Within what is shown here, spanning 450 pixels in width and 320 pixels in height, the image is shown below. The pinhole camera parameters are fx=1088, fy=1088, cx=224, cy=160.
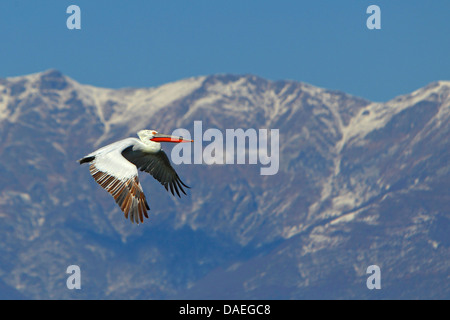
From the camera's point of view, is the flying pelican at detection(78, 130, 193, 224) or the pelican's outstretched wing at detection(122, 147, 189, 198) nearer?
the flying pelican at detection(78, 130, 193, 224)

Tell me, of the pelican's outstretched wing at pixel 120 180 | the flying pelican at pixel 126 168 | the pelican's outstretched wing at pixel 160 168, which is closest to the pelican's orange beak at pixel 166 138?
the flying pelican at pixel 126 168

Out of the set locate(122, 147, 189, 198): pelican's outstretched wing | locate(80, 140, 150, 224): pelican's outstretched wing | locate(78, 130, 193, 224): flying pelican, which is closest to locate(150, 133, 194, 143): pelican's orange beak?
locate(78, 130, 193, 224): flying pelican

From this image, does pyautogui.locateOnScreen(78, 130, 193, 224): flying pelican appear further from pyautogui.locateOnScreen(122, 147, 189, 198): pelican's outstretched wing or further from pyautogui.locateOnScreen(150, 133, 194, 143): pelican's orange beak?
pyautogui.locateOnScreen(122, 147, 189, 198): pelican's outstretched wing

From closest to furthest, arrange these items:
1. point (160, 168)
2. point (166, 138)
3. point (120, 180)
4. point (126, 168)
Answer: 1. point (120, 180)
2. point (126, 168)
3. point (166, 138)
4. point (160, 168)

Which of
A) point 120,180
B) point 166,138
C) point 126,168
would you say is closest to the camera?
point 120,180

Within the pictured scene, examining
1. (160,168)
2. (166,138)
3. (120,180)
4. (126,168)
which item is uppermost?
(160,168)

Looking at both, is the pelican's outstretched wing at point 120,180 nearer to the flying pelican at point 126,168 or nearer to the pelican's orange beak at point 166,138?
the flying pelican at point 126,168

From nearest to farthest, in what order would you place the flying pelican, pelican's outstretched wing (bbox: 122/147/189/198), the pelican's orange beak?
1. the flying pelican
2. the pelican's orange beak
3. pelican's outstretched wing (bbox: 122/147/189/198)

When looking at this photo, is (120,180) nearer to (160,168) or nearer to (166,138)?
(166,138)

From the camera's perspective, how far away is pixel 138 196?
37156 millimetres

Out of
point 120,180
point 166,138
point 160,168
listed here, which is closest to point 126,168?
point 120,180

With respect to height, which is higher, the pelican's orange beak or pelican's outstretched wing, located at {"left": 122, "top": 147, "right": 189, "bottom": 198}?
pelican's outstretched wing, located at {"left": 122, "top": 147, "right": 189, "bottom": 198}
